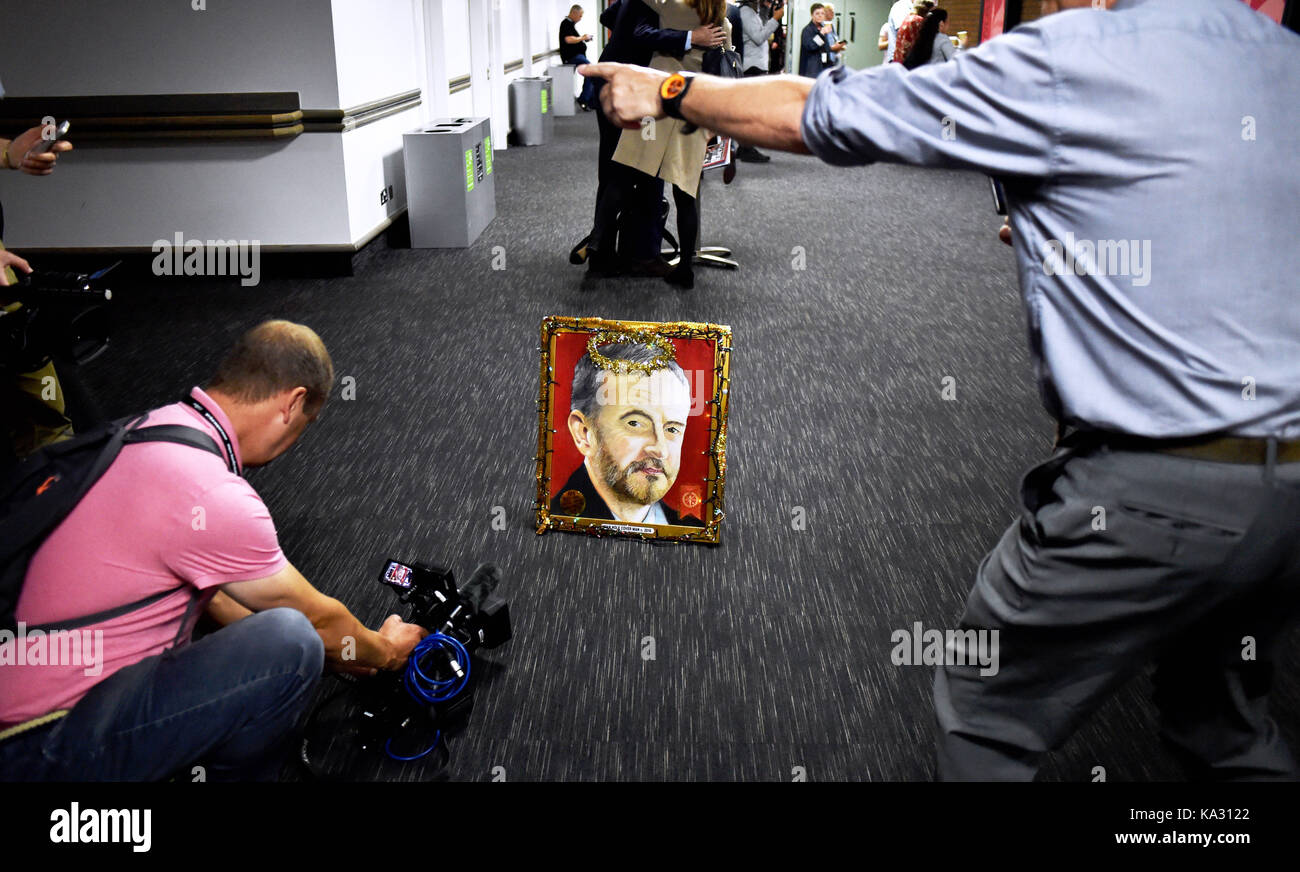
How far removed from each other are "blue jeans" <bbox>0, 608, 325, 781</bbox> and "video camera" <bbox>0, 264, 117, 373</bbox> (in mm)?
720

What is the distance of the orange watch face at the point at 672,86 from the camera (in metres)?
1.29

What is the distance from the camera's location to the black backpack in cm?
138

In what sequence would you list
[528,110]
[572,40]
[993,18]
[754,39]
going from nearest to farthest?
[754,39], [528,110], [993,18], [572,40]

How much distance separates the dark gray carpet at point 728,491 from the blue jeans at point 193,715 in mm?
372

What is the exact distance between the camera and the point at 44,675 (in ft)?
4.64

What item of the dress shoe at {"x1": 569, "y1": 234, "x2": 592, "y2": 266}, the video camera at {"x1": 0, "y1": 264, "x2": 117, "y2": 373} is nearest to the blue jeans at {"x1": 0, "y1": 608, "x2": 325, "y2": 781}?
the video camera at {"x1": 0, "y1": 264, "x2": 117, "y2": 373}

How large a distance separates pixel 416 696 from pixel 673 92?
1.20 m

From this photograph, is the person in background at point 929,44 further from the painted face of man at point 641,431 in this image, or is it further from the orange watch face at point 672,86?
the orange watch face at point 672,86

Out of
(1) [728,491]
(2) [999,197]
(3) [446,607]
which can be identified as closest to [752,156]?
(1) [728,491]

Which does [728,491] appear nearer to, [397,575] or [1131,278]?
[397,575]

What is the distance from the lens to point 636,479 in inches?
104
